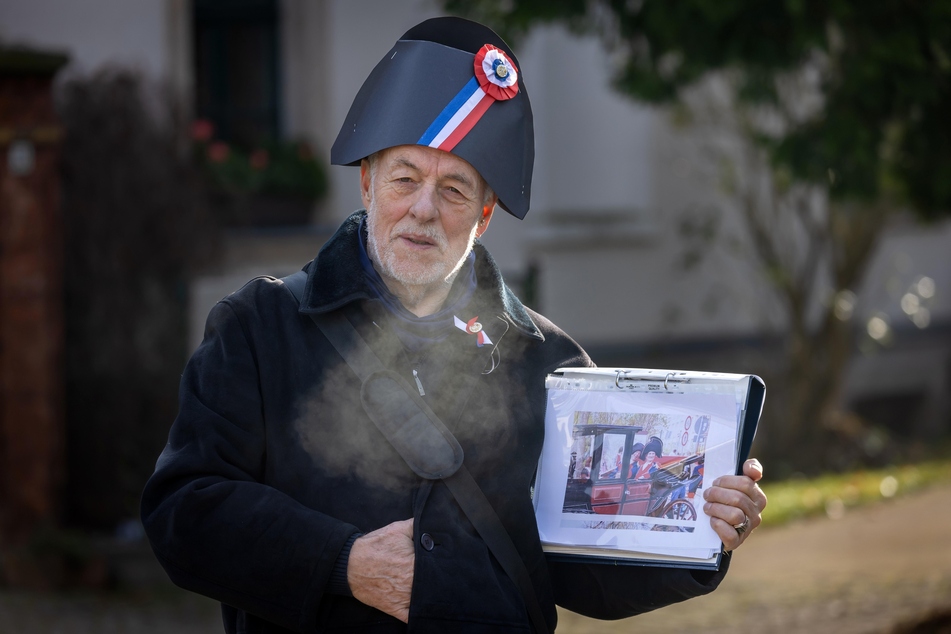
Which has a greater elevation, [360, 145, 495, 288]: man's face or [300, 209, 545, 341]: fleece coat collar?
[360, 145, 495, 288]: man's face

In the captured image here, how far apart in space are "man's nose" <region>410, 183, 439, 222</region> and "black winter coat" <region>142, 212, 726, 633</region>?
17 cm

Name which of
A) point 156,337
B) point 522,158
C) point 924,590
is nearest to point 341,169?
point 156,337

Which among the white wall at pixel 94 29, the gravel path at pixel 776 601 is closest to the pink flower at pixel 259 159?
the white wall at pixel 94 29

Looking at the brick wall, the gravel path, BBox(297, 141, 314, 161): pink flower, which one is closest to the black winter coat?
the gravel path

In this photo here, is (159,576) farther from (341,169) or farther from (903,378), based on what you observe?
(903,378)

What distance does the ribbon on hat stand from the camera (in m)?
2.34

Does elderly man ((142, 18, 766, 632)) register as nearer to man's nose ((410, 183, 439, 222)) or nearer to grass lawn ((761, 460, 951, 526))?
man's nose ((410, 183, 439, 222))

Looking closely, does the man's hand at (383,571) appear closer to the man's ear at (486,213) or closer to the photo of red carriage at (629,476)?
the photo of red carriage at (629,476)

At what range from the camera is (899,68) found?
412 cm

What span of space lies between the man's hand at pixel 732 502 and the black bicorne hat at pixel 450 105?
2.39 ft

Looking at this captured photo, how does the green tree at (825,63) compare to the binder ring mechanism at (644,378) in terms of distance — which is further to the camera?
the green tree at (825,63)

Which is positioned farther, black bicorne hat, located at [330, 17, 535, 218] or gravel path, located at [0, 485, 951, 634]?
gravel path, located at [0, 485, 951, 634]

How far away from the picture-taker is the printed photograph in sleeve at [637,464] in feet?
7.66

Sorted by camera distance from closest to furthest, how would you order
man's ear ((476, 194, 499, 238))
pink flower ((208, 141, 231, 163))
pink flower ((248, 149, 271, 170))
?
man's ear ((476, 194, 499, 238))
pink flower ((208, 141, 231, 163))
pink flower ((248, 149, 271, 170))
